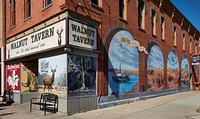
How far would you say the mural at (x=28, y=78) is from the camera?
586 inches

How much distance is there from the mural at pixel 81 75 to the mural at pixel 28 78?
5258mm

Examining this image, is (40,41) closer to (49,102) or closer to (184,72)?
(49,102)

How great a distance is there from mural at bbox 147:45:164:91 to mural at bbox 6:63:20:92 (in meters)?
10.2

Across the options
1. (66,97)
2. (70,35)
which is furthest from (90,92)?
(70,35)

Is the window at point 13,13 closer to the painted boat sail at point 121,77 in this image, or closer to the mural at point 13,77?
the mural at point 13,77

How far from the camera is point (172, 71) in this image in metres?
24.2

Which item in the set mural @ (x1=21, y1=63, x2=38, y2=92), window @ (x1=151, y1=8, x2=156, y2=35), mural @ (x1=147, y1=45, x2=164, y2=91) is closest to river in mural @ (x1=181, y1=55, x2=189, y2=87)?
mural @ (x1=147, y1=45, x2=164, y2=91)

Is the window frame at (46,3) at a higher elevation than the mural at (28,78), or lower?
higher

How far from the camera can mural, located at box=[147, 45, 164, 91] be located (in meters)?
18.8

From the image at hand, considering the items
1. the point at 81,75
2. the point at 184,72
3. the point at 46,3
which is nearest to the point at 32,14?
the point at 46,3

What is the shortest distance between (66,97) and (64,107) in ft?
1.60

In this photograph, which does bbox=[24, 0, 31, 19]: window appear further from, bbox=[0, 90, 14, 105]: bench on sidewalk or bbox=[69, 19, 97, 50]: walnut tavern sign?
bbox=[0, 90, 14, 105]: bench on sidewalk

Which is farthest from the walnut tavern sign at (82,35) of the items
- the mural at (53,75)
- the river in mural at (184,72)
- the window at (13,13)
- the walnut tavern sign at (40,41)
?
the river in mural at (184,72)

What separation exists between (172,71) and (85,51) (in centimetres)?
1547
